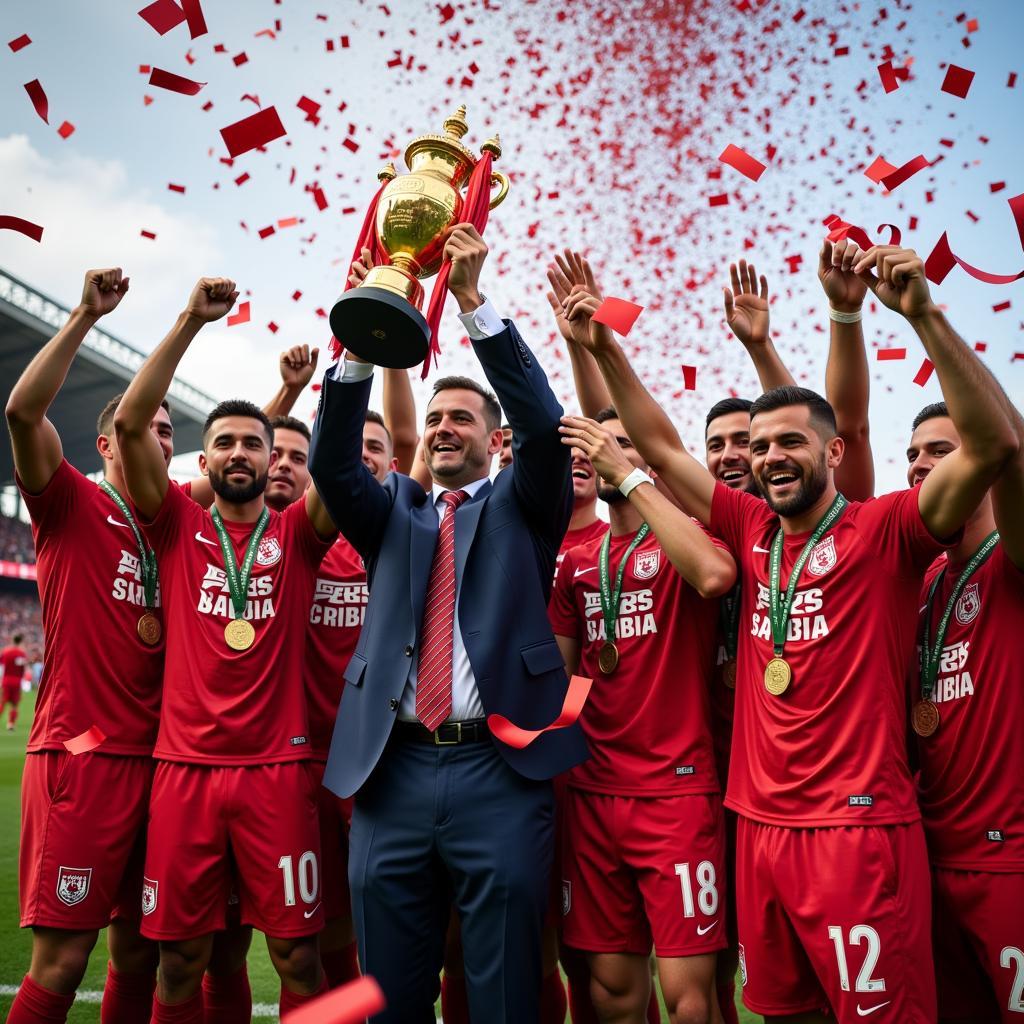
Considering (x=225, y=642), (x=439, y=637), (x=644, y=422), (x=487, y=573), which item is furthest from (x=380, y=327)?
(x=225, y=642)

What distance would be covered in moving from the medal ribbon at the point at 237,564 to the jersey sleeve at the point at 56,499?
577 mm

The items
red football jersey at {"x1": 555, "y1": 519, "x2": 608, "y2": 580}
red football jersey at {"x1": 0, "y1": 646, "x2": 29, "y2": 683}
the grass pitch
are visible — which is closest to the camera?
the grass pitch

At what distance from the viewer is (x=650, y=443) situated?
3650 mm

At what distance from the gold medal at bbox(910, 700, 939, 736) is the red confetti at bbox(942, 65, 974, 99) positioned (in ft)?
8.54

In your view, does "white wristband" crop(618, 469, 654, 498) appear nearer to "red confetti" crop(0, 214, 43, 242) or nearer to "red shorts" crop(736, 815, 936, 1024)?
"red shorts" crop(736, 815, 936, 1024)

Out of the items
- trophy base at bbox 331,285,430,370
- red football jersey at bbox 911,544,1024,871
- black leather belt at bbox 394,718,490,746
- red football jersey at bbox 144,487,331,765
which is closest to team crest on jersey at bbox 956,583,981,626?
red football jersey at bbox 911,544,1024,871

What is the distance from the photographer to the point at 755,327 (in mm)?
4215

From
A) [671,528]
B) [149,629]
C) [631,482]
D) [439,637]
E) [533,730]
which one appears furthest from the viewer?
[149,629]

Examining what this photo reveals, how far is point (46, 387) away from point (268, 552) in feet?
3.59

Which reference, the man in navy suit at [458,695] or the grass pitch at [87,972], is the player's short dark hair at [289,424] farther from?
the grass pitch at [87,972]

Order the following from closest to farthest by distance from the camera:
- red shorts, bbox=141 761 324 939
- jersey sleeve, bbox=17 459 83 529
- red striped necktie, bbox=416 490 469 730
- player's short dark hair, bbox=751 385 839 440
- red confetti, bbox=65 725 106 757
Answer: red striped necktie, bbox=416 490 469 730 → player's short dark hair, bbox=751 385 839 440 → red shorts, bbox=141 761 324 939 → red confetti, bbox=65 725 106 757 → jersey sleeve, bbox=17 459 83 529

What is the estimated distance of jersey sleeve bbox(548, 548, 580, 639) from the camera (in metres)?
3.94

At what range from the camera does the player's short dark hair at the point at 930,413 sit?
3.74 m

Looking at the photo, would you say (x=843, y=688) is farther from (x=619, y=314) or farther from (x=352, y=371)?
(x=352, y=371)
